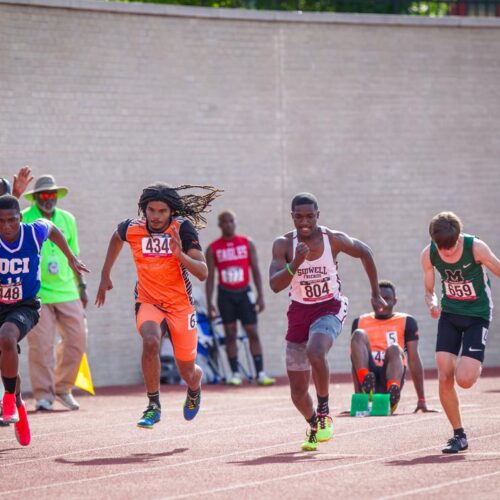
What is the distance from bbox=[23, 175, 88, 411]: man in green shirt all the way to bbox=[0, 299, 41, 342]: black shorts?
3.90 metres

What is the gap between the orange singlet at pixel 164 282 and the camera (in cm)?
1071

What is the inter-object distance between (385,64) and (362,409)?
9.49m

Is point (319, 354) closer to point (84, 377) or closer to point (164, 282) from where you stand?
point (164, 282)

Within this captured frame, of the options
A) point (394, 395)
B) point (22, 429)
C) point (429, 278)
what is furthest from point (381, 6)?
point (22, 429)

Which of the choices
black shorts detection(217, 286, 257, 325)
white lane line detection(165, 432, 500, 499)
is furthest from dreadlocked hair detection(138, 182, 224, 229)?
black shorts detection(217, 286, 257, 325)

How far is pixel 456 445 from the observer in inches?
373

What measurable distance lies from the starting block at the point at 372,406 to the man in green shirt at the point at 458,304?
10.1 ft

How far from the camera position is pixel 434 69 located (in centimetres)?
2133

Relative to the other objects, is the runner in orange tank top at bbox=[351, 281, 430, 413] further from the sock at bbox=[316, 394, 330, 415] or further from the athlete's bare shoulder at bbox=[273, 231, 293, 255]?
the athlete's bare shoulder at bbox=[273, 231, 293, 255]

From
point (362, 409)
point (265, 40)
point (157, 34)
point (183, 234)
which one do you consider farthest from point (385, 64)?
point (183, 234)

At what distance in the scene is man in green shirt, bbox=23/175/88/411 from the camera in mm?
14789

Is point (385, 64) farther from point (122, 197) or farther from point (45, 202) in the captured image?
point (45, 202)

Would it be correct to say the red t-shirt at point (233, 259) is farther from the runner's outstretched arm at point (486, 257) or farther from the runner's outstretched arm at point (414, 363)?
the runner's outstretched arm at point (486, 257)

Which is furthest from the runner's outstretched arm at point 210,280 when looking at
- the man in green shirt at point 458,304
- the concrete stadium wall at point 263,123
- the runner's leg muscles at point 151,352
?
the man in green shirt at point 458,304
